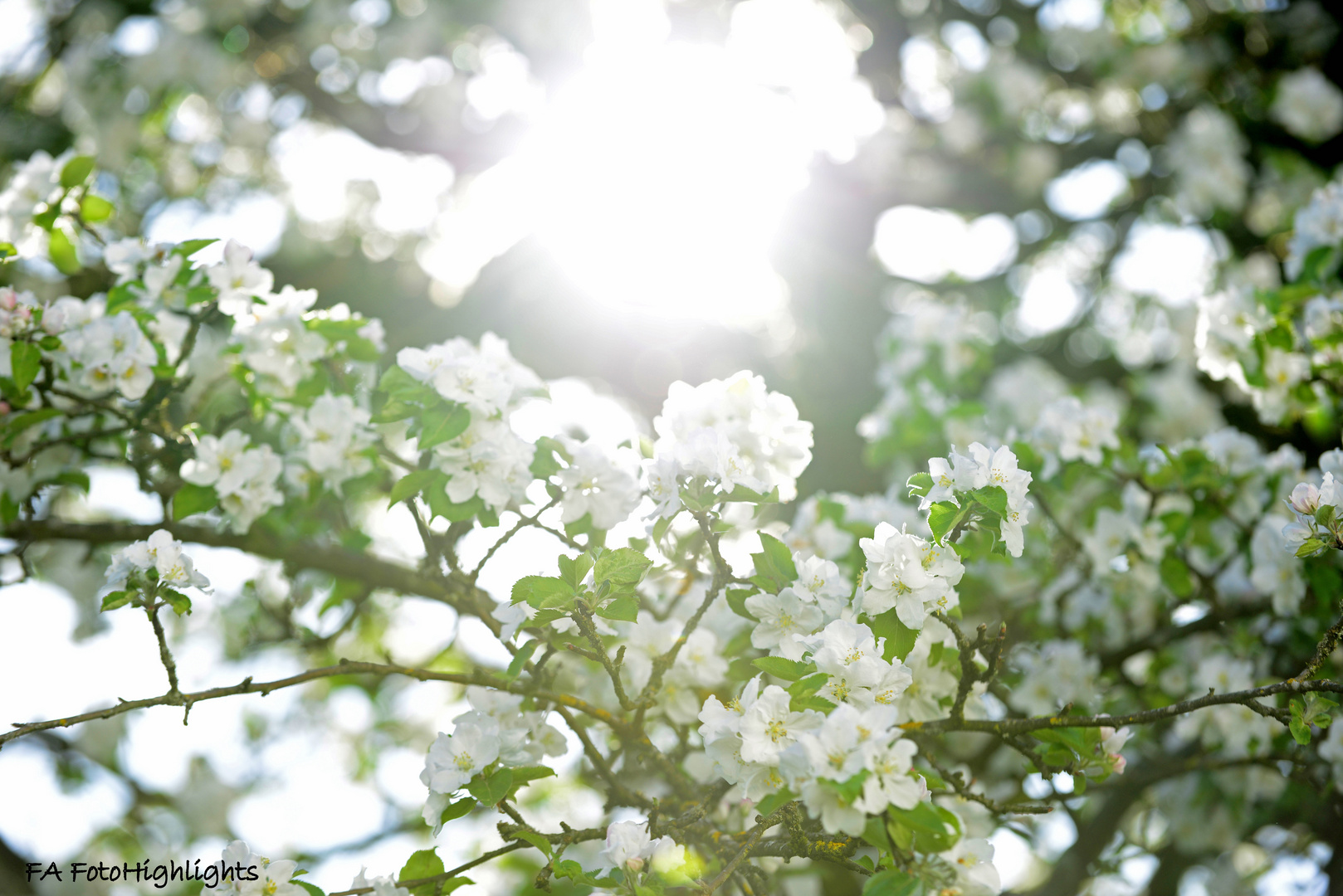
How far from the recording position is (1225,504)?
8.77ft

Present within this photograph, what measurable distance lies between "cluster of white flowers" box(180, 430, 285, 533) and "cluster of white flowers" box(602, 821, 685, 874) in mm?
1249

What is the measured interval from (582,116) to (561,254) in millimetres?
941

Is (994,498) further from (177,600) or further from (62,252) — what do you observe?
(62,252)

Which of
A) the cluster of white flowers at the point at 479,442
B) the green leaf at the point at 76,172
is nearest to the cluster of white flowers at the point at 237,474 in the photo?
the cluster of white flowers at the point at 479,442

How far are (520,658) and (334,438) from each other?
0.86 meters

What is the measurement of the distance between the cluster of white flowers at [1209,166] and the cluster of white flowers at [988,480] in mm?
4249

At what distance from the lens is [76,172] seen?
7.84 ft

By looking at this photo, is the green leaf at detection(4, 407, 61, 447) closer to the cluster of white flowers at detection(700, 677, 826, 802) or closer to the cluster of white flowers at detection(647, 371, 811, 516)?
the cluster of white flowers at detection(647, 371, 811, 516)

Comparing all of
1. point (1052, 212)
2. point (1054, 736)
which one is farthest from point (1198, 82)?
point (1054, 736)

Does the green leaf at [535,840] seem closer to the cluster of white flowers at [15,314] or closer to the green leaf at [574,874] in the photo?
the green leaf at [574,874]

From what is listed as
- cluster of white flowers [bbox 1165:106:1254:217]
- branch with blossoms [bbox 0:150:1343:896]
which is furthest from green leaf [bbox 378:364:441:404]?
cluster of white flowers [bbox 1165:106:1254:217]

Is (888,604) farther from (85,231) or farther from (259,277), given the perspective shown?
(85,231)

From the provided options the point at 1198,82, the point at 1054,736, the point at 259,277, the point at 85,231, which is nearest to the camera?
the point at 1054,736

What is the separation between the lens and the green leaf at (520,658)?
5.62 feet
